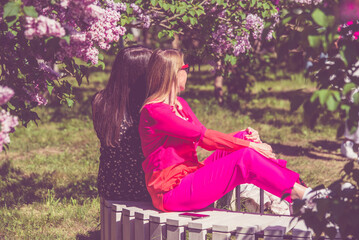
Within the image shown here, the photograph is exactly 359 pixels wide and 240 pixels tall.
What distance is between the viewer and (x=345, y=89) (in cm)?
218

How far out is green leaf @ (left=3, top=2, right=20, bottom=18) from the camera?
239 cm

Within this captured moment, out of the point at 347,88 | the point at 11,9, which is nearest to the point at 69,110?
the point at 11,9

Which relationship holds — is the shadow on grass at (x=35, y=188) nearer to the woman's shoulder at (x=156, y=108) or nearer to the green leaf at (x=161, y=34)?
the green leaf at (x=161, y=34)

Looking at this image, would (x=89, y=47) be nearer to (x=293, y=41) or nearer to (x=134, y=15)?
(x=293, y=41)

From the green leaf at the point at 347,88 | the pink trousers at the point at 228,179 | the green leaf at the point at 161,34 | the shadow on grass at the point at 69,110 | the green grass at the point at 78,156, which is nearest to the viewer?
the green leaf at the point at 347,88

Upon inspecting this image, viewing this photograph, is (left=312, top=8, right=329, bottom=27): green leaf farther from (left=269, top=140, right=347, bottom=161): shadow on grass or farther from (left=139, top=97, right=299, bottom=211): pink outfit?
(left=269, top=140, right=347, bottom=161): shadow on grass

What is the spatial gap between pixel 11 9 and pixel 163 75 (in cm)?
117

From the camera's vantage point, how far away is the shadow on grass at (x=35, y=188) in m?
5.05

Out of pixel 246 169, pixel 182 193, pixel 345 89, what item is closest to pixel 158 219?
pixel 182 193

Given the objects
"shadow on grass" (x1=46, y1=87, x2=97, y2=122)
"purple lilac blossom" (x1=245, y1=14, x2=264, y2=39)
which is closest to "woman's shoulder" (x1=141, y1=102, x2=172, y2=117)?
"purple lilac blossom" (x1=245, y1=14, x2=264, y2=39)

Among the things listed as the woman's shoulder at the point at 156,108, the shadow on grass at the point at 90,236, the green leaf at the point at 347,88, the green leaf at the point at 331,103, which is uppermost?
the green leaf at the point at 347,88

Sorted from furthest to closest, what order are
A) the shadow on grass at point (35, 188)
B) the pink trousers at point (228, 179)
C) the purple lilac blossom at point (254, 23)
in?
the purple lilac blossom at point (254, 23) < the shadow on grass at point (35, 188) < the pink trousers at point (228, 179)

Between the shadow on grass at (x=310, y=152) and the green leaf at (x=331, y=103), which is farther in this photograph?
the shadow on grass at (x=310, y=152)

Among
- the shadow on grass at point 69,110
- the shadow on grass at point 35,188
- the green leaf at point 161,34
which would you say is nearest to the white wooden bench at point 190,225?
the shadow on grass at point 35,188
